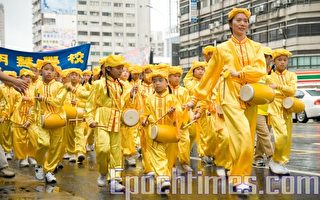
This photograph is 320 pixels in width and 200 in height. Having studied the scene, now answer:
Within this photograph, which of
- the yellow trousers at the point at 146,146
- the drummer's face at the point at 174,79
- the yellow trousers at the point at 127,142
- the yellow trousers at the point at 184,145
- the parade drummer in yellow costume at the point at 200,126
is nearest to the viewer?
the yellow trousers at the point at 146,146

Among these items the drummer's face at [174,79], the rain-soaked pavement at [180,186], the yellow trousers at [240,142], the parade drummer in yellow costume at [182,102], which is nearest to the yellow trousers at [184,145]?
the parade drummer in yellow costume at [182,102]

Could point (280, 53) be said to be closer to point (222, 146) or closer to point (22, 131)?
point (222, 146)

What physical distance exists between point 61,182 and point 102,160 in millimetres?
1142

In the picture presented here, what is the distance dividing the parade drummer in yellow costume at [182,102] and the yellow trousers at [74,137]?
2.82 m

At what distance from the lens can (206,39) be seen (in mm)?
64562

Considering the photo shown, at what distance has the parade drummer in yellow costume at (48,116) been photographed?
862 cm

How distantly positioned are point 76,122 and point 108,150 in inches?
176

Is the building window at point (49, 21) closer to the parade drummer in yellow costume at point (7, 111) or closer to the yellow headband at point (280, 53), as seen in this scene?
the parade drummer in yellow costume at point (7, 111)

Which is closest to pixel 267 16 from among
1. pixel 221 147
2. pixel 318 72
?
pixel 318 72

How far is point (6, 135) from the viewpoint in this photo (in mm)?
12281

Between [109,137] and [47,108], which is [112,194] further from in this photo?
[47,108]

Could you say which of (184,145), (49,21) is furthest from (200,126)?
(49,21)

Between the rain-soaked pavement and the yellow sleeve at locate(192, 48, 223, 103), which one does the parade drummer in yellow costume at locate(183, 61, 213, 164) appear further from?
the yellow sleeve at locate(192, 48, 223, 103)

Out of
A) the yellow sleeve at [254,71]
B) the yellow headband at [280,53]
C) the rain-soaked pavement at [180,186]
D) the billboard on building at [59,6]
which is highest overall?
the billboard on building at [59,6]
